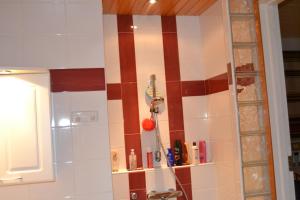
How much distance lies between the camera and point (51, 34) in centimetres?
192

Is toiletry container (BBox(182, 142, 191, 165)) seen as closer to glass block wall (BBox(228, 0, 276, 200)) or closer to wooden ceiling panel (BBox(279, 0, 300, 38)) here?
glass block wall (BBox(228, 0, 276, 200))

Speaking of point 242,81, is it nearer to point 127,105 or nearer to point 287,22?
point 127,105

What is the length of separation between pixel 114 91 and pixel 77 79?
701mm

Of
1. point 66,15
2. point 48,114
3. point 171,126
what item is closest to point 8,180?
point 48,114

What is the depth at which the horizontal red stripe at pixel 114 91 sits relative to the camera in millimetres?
2611

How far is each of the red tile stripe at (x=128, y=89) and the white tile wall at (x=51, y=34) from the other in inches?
26.9

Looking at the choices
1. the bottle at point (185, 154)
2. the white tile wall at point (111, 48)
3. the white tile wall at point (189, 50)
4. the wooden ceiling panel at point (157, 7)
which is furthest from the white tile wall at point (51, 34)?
the bottle at point (185, 154)

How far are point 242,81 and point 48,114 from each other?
4.05 feet

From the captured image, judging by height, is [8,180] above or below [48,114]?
below

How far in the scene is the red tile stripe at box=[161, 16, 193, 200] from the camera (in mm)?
2725

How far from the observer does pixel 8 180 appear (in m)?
1.76

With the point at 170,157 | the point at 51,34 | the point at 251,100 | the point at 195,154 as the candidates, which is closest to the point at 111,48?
the point at 51,34

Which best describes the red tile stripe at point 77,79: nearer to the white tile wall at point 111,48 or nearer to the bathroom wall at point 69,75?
the bathroom wall at point 69,75

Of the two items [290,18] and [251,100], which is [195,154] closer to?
[251,100]
